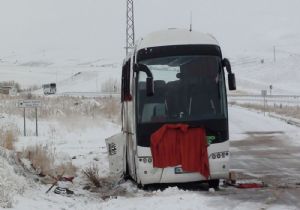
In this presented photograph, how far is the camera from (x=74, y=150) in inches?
852

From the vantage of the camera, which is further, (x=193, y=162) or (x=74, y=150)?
(x=74, y=150)

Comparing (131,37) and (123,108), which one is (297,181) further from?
(131,37)

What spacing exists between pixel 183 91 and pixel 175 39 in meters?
1.21

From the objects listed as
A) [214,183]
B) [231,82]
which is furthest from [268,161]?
[231,82]

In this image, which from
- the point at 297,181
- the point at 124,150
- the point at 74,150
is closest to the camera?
the point at 297,181

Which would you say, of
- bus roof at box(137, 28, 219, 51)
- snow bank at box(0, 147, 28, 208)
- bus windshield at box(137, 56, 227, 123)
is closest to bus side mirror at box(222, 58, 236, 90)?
bus windshield at box(137, 56, 227, 123)

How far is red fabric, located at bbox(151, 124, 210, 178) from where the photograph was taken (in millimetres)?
12508

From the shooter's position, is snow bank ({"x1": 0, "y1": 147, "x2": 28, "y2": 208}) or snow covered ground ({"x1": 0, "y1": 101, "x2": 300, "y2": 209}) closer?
snow bank ({"x1": 0, "y1": 147, "x2": 28, "y2": 208})

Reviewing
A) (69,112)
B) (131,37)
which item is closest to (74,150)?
(69,112)

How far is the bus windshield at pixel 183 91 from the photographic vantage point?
12.8 meters

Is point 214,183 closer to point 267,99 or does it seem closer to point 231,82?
point 231,82

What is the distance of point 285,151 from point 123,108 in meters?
8.08

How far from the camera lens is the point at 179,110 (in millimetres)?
12797

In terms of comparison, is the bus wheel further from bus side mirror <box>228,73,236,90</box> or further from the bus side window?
the bus side window
